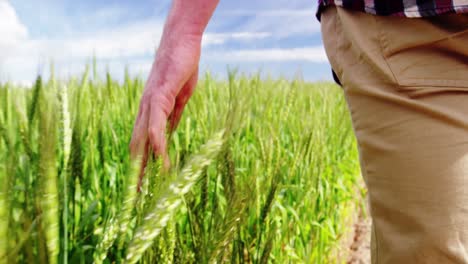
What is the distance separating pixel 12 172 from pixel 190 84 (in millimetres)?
480

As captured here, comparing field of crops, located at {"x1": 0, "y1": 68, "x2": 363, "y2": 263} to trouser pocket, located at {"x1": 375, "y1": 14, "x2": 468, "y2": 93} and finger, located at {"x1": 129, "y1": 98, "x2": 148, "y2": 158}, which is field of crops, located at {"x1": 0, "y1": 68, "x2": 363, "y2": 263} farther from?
trouser pocket, located at {"x1": 375, "y1": 14, "x2": 468, "y2": 93}

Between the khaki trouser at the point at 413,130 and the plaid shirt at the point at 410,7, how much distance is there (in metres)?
0.01

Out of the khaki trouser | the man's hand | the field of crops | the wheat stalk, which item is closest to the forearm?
the man's hand

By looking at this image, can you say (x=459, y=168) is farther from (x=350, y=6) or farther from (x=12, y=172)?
(x=12, y=172)

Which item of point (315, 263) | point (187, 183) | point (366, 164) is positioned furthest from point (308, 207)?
point (187, 183)

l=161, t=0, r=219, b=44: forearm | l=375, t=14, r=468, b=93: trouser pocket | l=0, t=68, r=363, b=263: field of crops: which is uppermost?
l=161, t=0, r=219, b=44: forearm

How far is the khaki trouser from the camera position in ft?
2.25

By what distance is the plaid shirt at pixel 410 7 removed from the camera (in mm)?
714

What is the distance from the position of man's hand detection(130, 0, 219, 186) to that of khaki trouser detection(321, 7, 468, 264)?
0.24 metres

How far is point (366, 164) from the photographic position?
2.59 ft

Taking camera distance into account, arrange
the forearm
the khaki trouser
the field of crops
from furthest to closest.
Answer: the forearm
the khaki trouser
the field of crops

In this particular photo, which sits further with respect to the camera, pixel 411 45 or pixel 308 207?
pixel 308 207

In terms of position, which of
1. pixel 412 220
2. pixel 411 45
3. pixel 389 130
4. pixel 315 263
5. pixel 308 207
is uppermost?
pixel 411 45

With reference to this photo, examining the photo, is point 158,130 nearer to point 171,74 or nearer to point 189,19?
point 171,74
